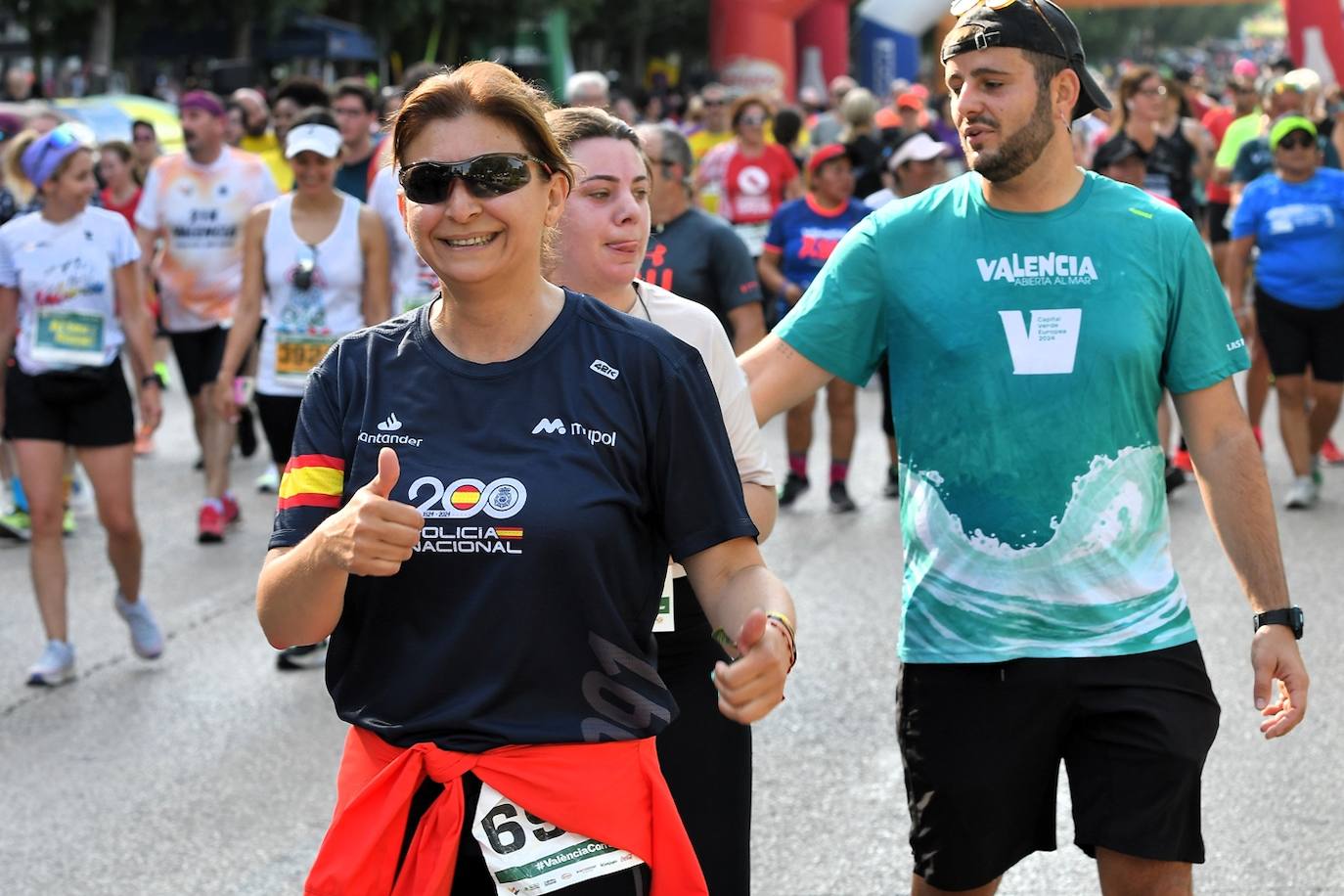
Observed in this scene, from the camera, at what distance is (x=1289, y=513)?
9789 millimetres

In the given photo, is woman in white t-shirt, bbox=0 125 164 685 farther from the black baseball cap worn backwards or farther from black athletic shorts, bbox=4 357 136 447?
the black baseball cap worn backwards

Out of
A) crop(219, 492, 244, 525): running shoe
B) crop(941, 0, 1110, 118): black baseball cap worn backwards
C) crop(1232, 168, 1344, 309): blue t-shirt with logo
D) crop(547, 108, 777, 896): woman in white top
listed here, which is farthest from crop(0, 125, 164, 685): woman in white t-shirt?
crop(1232, 168, 1344, 309): blue t-shirt with logo

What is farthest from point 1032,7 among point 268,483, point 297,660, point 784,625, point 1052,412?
point 268,483

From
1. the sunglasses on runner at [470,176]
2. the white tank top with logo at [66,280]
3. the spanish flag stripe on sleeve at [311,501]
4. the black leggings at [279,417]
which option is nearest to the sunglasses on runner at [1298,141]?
the black leggings at [279,417]

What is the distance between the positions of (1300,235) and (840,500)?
274 centimetres

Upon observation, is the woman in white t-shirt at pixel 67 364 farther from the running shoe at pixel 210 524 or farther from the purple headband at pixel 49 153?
the running shoe at pixel 210 524

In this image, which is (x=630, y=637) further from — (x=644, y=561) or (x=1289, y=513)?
(x=1289, y=513)

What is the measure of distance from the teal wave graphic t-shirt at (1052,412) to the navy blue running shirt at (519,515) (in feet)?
3.23

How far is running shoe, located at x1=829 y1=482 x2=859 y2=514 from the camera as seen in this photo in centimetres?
1030

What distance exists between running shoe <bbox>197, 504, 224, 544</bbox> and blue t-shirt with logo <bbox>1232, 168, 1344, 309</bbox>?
18.1ft

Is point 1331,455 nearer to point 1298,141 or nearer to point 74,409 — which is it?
point 1298,141

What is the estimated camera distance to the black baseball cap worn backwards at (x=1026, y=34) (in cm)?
370

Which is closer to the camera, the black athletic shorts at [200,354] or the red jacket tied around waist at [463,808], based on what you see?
the red jacket tied around waist at [463,808]

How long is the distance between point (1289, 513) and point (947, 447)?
21.6 feet
